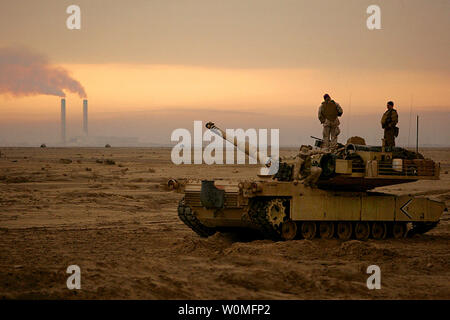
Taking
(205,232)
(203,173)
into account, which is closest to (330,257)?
(205,232)

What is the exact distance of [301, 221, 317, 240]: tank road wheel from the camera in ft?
59.3

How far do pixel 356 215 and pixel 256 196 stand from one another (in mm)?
3004

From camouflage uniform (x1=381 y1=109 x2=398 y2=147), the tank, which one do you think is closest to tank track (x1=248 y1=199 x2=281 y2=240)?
the tank

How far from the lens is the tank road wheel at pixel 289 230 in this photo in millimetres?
17672

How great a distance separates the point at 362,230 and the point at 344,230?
0.64 meters

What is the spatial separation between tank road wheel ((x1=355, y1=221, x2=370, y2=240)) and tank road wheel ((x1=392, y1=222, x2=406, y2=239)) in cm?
105

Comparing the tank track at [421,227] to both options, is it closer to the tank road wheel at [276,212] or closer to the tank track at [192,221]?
the tank road wheel at [276,212]

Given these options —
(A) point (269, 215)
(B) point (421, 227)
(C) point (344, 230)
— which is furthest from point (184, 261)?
(B) point (421, 227)

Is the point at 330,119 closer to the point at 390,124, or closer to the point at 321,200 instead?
the point at 390,124

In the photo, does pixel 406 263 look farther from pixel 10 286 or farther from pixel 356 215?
pixel 10 286

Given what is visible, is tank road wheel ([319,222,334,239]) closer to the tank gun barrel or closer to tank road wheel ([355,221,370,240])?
tank road wheel ([355,221,370,240])

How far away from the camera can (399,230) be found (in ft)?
65.3

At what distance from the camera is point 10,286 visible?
11648mm

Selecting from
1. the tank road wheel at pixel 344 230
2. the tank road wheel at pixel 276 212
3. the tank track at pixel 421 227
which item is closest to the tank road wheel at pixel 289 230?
the tank road wheel at pixel 276 212
